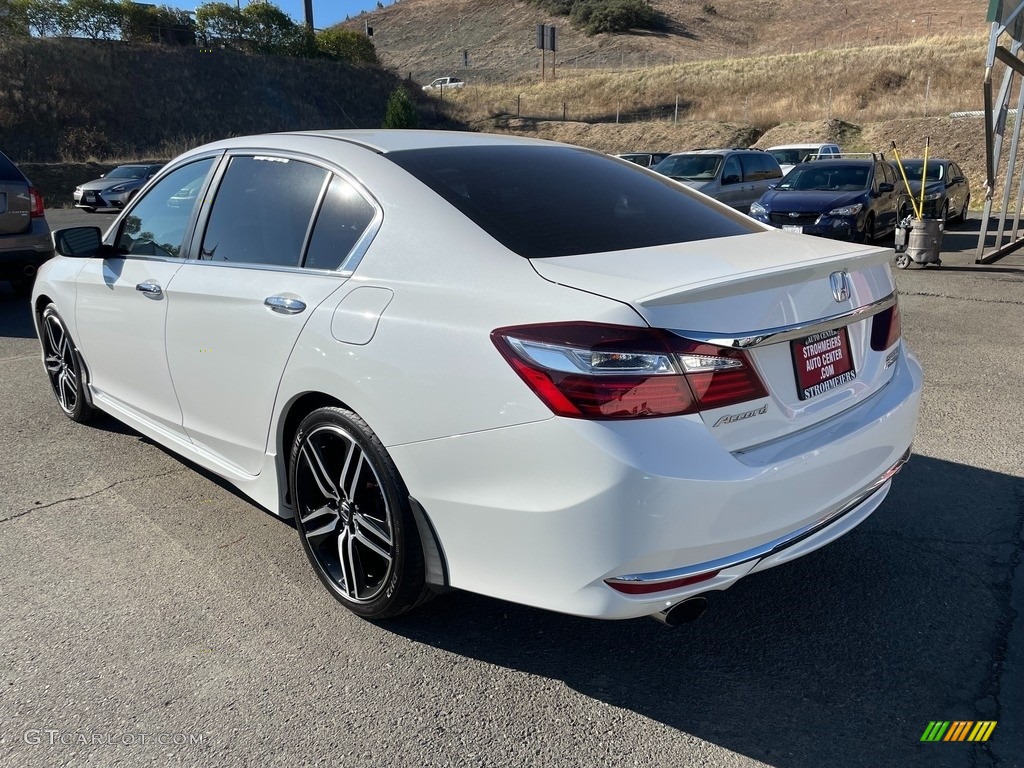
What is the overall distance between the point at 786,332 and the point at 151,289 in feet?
9.12

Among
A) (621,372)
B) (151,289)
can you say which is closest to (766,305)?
(621,372)

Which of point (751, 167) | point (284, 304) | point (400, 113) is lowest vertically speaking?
point (751, 167)

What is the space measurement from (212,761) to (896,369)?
8.56 ft

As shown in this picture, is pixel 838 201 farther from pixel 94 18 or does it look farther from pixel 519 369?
pixel 94 18

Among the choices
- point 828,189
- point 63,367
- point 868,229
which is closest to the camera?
point 63,367

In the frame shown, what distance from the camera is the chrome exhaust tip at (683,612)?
230 cm

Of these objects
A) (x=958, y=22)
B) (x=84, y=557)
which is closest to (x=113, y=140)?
(x=84, y=557)

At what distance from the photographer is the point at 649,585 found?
220 centimetres

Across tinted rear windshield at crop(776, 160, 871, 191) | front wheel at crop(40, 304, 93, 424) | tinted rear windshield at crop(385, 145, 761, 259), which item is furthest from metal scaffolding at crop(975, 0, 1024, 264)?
front wheel at crop(40, 304, 93, 424)

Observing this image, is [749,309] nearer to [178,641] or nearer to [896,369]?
[896,369]

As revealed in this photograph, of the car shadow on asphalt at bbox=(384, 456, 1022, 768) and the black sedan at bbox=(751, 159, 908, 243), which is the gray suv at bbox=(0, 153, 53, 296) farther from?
the black sedan at bbox=(751, 159, 908, 243)

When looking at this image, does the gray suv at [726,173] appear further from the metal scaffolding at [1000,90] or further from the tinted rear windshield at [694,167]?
the metal scaffolding at [1000,90]

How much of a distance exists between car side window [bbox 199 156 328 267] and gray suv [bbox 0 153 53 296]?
6193 mm

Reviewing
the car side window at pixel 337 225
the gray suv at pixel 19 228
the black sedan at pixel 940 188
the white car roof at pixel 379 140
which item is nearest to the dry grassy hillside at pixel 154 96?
the gray suv at pixel 19 228
